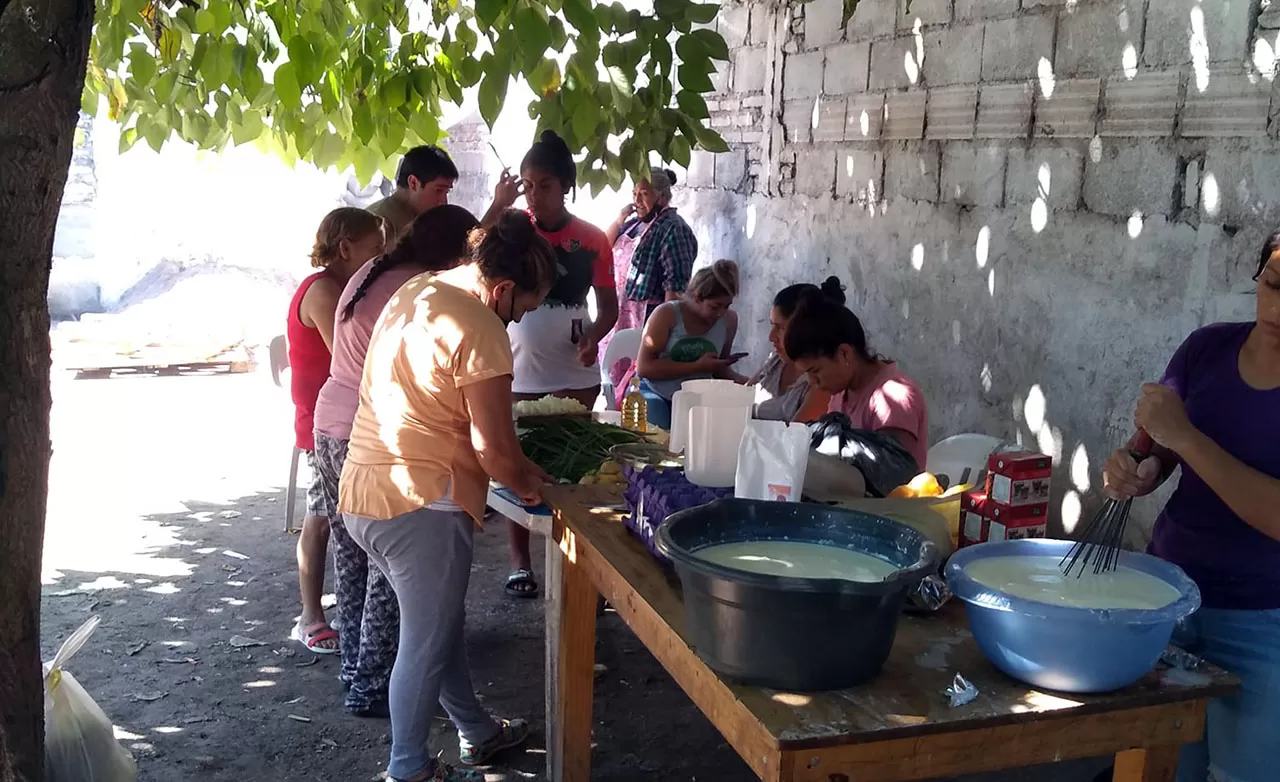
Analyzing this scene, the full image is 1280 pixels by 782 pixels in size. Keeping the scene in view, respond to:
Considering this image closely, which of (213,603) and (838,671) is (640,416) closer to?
(213,603)

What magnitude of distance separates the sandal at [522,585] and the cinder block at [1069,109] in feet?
9.17

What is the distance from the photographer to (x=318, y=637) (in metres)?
4.36

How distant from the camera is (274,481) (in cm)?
688

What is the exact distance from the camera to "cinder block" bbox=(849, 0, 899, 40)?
4910 mm

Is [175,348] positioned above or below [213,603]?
above

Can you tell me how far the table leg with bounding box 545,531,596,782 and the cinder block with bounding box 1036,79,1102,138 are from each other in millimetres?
2288

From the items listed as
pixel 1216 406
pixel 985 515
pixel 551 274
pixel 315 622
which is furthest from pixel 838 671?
pixel 315 622

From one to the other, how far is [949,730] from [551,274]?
173 centimetres

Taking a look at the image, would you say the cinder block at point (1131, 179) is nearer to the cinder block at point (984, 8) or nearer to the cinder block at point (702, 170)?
the cinder block at point (984, 8)

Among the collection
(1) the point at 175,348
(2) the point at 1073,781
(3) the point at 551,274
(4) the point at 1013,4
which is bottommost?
(2) the point at 1073,781

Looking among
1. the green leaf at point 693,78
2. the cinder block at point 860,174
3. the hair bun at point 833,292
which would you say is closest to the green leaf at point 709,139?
the green leaf at point 693,78

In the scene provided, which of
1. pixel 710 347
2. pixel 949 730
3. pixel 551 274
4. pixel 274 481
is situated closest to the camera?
pixel 949 730

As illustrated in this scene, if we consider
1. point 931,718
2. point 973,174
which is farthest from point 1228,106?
point 931,718

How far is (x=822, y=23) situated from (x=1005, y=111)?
5.74 feet
